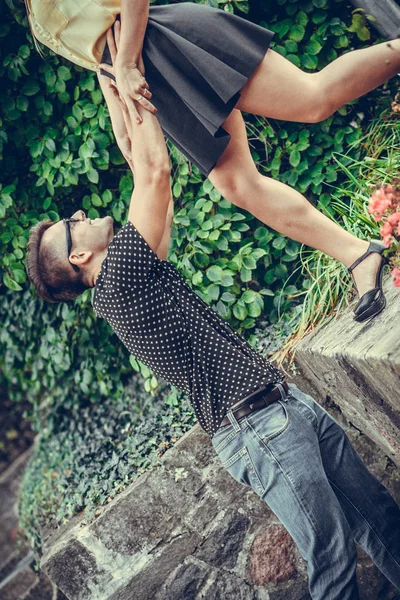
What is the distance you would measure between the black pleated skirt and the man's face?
1.60 ft

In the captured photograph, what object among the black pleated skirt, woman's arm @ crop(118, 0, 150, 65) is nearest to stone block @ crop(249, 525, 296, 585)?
the black pleated skirt

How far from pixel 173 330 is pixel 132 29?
3.37 ft

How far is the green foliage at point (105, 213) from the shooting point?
3.45m

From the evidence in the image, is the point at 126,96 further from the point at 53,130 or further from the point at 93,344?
the point at 93,344

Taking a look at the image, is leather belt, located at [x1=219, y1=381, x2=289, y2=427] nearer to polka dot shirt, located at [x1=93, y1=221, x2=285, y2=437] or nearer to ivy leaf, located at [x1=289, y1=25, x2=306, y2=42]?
polka dot shirt, located at [x1=93, y1=221, x2=285, y2=437]

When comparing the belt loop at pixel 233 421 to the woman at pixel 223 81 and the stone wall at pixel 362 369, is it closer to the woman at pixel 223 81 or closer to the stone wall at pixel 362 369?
the stone wall at pixel 362 369

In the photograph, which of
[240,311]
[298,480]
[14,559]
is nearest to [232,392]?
[298,480]

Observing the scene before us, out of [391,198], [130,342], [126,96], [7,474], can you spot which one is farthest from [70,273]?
[7,474]

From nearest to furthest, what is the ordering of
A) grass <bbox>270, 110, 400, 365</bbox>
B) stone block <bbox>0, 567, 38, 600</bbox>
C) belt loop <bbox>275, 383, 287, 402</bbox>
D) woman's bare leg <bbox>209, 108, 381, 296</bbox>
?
1. belt loop <bbox>275, 383, 287, 402</bbox>
2. woman's bare leg <bbox>209, 108, 381, 296</bbox>
3. grass <bbox>270, 110, 400, 365</bbox>
4. stone block <bbox>0, 567, 38, 600</bbox>

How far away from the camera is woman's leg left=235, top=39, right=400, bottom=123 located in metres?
2.22

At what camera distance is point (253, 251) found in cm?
346

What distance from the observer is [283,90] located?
2.34 m

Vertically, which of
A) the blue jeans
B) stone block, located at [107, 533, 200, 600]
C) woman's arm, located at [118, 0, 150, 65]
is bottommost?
stone block, located at [107, 533, 200, 600]

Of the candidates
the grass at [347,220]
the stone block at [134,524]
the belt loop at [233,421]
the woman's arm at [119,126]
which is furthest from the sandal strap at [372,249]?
the stone block at [134,524]
